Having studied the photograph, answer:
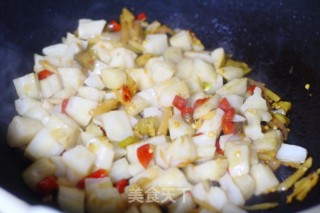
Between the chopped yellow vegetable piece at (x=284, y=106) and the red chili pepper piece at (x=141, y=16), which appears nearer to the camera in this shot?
the chopped yellow vegetable piece at (x=284, y=106)

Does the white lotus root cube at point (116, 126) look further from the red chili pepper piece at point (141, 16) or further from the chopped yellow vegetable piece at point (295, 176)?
the red chili pepper piece at point (141, 16)

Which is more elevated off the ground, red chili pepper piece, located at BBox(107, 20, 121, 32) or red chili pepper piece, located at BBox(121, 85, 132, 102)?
red chili pepper piece, located at BBox(107, 20, 121, 32)

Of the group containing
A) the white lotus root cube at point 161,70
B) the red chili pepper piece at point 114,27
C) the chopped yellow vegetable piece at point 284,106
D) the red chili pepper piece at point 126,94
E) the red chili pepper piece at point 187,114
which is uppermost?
the red chili pepper piece at point 114,27

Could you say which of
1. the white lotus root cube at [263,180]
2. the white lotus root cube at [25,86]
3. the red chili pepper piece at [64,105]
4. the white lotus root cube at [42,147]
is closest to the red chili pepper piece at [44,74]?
the white lotus root cube at [25,86]

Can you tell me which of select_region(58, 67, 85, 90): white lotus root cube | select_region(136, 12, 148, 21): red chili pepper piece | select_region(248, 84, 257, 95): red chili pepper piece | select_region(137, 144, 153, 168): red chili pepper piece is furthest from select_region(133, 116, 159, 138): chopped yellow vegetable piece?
select_region(136, 12, 148, 21): red chili pepper piece

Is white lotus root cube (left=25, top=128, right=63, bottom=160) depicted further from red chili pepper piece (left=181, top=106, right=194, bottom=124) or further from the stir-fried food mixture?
red chili pepper piece (left=181, top=106, right=194, bottom=124)

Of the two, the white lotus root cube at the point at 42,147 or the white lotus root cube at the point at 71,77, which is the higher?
the white lotus root cube at the point at 71,77

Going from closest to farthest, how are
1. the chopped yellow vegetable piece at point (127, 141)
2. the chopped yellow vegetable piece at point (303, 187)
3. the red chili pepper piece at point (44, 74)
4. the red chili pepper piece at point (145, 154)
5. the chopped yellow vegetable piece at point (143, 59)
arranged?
the chopped yellow vegetable piece at point (303, 187) < the red chili pepper piece at point (145, 154) < the chopped yellow vegetable piece at point (127, 141) < the red chili pepper piece at point (44, 74) < the chopped yellow vegetable piece at point (143, 59)

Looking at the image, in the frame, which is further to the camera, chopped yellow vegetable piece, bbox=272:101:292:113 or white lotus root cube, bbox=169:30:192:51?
white lotus root cube, bbox=169:30:192:51
